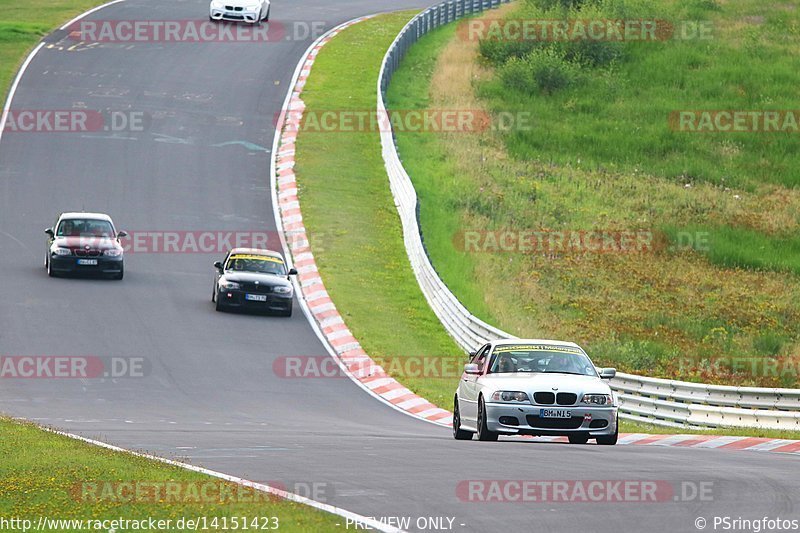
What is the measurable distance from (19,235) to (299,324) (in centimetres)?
962

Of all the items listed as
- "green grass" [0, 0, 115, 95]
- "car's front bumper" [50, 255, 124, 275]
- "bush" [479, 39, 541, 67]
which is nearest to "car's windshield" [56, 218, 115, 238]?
"car's front bumper" [50, 255, 124, 275]

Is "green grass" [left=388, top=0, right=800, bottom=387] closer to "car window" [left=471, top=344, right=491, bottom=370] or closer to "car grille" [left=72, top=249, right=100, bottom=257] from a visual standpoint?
"car grille" [left=72, top=249, right=100, bottom=257]

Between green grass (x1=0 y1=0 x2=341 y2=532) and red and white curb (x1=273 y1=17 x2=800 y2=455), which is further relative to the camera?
red and white curb (x1=273 y1=17 x2=800 y2=455)

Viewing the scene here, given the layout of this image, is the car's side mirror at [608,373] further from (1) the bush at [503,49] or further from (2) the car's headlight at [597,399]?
(1) the bush at [503,49]

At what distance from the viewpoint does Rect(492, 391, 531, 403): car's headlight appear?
16984mm

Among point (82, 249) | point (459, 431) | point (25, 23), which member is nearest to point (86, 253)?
point (82, 249)

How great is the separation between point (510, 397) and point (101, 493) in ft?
22.4

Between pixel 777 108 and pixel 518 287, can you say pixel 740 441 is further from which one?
pixel 777 108

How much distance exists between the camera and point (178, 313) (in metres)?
29.6

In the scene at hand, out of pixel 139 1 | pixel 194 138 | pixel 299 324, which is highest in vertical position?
pixel 139 1

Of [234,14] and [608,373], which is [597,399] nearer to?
[608,373]

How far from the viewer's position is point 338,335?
29484mm

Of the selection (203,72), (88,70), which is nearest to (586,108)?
(203,72)

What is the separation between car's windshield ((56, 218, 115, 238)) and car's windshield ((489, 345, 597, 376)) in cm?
1640
